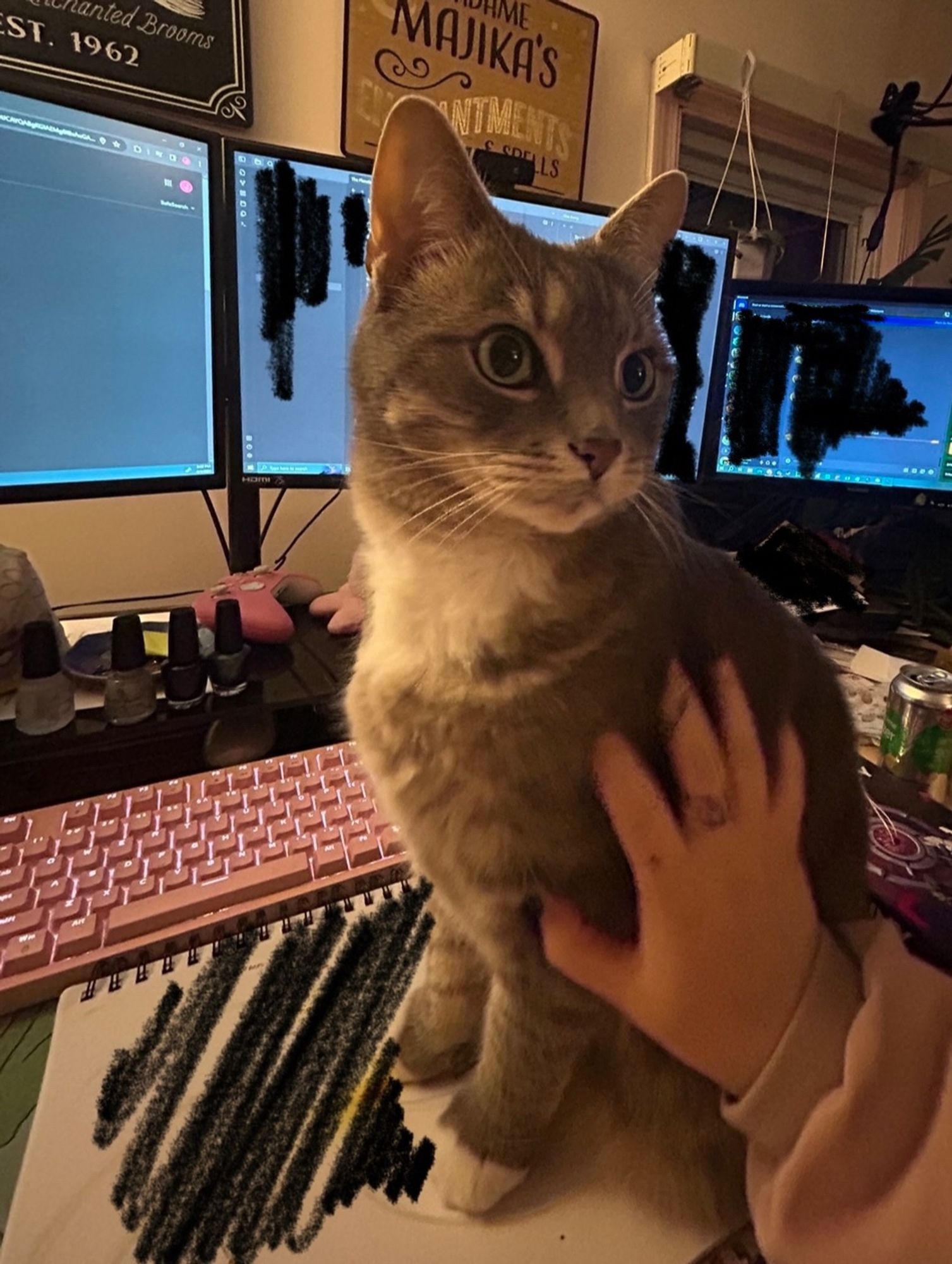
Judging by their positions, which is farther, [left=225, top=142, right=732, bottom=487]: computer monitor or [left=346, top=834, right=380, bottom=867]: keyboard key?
[left=225, top=142, right=732, bottom=487]: computer monitor

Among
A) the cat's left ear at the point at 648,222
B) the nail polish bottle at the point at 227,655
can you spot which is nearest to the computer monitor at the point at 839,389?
the cat's left ear at the point at 648,222

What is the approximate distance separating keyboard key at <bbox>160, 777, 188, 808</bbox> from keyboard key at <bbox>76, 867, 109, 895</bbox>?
4.0 inches

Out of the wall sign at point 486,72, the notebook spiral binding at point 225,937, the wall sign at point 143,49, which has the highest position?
the wall sign at point 486,72

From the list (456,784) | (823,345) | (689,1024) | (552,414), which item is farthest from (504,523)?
(823,345)

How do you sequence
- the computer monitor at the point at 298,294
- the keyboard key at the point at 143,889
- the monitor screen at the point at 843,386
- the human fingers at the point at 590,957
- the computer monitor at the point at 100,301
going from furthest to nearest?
the monitor screen at the point at 843,386, the computer monitor at the point at 298,294, the computer monitor at the point at 100,301, the keyboard key at the point at 143,889, the human fingers at the point at 590,957

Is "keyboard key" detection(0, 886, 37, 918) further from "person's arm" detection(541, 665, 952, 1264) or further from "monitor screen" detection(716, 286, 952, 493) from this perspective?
"monitor screen" detection(716, 286, 952, 493)

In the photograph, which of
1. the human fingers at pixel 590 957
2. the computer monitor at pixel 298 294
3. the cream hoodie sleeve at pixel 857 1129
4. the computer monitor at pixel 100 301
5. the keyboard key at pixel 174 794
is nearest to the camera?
the cream hoodie sleeve at pixel 857 1129

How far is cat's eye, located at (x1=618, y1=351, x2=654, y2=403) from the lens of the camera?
68 centimetres

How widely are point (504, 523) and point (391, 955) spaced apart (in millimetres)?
408

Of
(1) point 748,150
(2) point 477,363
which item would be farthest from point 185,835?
(1) point 748,150

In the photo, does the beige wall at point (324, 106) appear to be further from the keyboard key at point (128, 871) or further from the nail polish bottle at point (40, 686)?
the keyboard key at point (128, 871)

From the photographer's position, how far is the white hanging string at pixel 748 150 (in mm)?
1654

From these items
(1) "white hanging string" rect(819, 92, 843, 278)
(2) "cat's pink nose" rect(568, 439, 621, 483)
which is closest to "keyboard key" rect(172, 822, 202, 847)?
(2) "cat's pink nose" rect(568, 439, 621, 483)

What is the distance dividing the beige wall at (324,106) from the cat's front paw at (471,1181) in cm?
93
